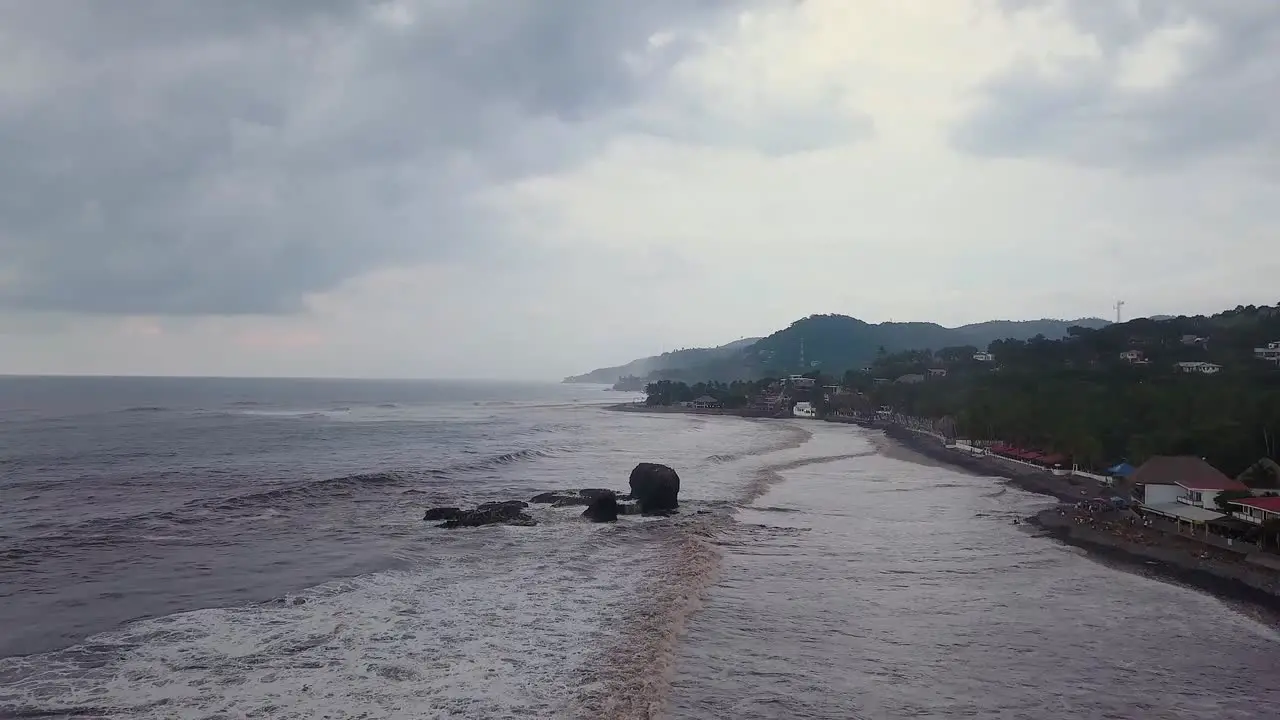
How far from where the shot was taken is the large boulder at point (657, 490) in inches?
1382

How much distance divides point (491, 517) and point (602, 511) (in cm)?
480

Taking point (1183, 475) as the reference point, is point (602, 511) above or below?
below

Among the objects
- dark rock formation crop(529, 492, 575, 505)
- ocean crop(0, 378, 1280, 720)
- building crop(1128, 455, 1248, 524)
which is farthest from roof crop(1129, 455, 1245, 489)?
dark rock formation crop(529, 492, 575, 505)

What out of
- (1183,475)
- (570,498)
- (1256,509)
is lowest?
(570,498)

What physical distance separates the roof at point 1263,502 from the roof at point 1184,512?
1.11 metres

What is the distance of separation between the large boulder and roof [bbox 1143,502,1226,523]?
20.5 meters

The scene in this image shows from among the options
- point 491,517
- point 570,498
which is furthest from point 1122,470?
point 491,517

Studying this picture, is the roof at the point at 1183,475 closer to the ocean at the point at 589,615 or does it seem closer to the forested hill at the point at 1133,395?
the ocean at the point at 589,615

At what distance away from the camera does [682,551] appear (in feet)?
85.7

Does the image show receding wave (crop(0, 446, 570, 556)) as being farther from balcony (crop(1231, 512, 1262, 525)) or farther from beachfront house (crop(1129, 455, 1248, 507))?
balcony (crop(1231, 512, 1262, 525))

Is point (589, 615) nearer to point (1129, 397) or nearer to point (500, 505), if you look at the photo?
point (500, 505)

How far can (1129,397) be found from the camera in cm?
5331

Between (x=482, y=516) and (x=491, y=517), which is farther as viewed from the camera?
(x=491, y=517)

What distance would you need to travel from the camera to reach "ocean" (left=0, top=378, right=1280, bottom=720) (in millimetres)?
13852
